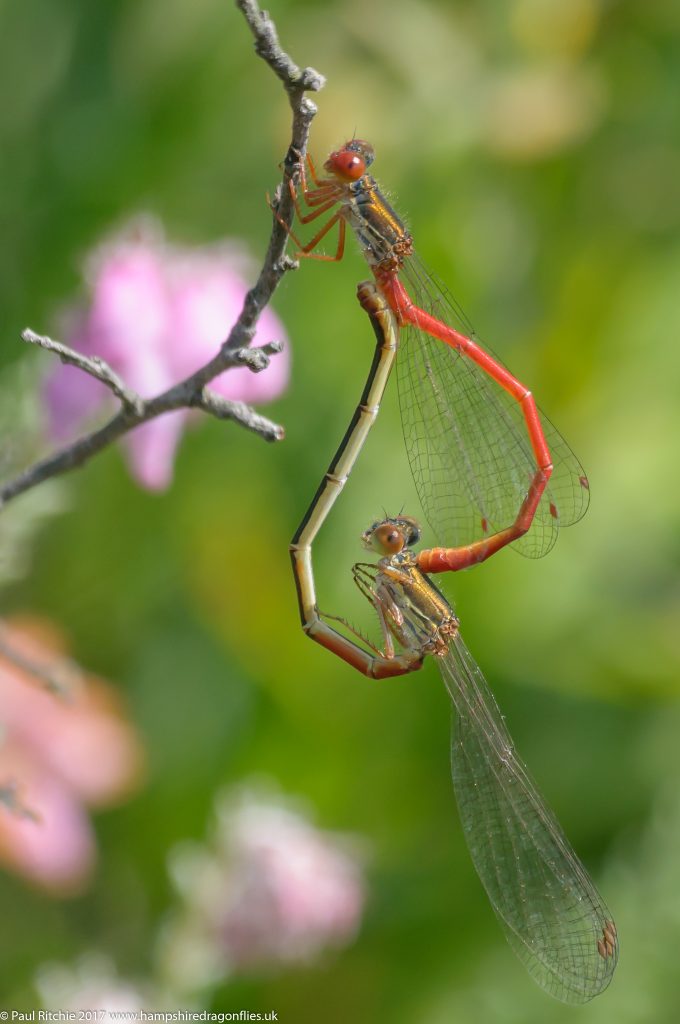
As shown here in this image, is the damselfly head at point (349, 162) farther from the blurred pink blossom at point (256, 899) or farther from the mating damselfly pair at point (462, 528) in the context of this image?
the blurred pink blossom at point (256, 899)

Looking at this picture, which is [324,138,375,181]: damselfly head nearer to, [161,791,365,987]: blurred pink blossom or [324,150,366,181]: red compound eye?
[324,150,366,181]: red compound eye

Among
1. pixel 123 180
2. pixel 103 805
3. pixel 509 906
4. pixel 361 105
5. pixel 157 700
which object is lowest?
pixel 103 805

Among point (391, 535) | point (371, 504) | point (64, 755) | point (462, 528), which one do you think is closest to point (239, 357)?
point (391, 535)

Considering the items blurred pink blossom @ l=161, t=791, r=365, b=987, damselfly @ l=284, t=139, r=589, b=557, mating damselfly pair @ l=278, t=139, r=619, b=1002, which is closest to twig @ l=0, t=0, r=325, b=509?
mating damselfly pair @ l=278, t=139, r=619, b=1002

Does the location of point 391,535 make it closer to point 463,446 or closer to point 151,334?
point 463,446

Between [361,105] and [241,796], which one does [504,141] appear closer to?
[361,105]

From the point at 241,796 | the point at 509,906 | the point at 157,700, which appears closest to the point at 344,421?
the point at 157,700
